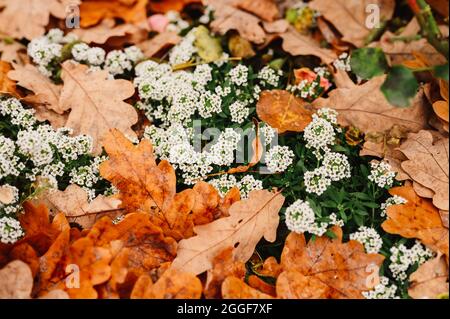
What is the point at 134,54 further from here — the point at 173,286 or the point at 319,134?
the point at 173,286

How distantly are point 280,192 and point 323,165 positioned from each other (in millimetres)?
Result: 283

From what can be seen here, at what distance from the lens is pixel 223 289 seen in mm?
2389

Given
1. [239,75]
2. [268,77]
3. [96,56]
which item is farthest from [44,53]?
[268,77]

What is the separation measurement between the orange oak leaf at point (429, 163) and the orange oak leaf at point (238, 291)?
1.01 meters

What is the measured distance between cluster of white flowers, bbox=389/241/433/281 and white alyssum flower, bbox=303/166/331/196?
461mm

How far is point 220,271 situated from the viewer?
Result: 249 centimetres

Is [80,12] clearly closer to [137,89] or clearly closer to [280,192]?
[137,89]

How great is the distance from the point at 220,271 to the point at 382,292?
79 centimetres

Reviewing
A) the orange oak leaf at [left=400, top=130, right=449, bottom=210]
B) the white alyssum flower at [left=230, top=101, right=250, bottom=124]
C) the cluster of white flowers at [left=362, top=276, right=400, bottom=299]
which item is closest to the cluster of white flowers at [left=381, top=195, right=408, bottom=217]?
the orange oak leaf at [left=400, top=130, right=449, bottom=210]

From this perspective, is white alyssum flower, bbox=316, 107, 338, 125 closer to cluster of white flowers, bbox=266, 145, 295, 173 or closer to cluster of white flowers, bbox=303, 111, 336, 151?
cluster of white flowers, bbox=303, 111, 336, 151

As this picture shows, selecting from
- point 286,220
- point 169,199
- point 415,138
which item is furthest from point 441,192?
point 169,199

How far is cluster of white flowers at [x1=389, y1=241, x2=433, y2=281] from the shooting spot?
2.50 metres

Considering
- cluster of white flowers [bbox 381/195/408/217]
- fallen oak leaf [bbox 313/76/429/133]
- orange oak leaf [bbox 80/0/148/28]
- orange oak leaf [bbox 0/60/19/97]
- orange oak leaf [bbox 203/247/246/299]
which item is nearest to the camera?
orange oak leaf [bbox 203/247/246/299]

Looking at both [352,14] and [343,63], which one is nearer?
[343,63]
